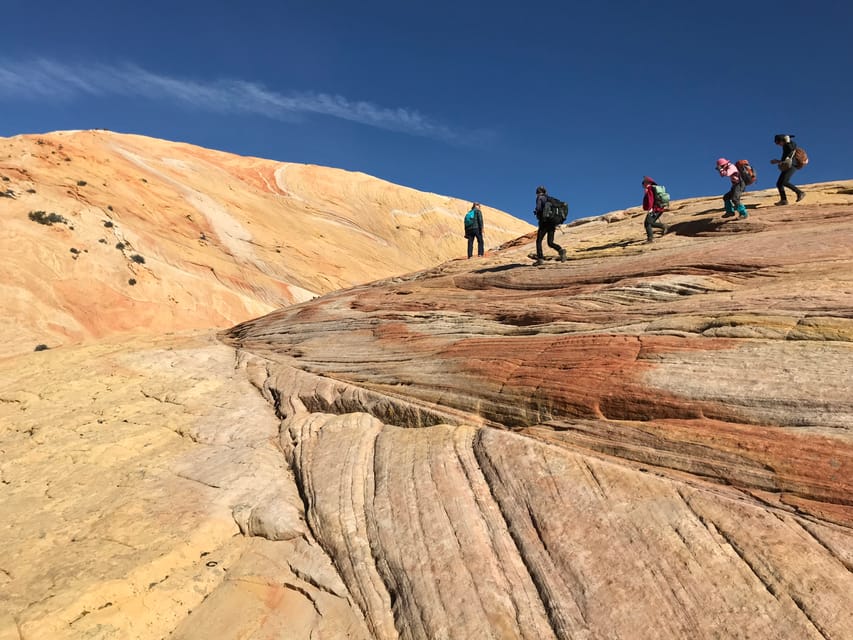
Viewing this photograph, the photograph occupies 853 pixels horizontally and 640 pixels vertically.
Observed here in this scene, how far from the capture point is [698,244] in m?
14.4

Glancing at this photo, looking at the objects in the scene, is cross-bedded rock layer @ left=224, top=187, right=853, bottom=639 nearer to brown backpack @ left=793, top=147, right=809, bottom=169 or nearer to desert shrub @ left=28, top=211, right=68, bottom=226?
brown backpack @ left=793, top=147, right=809, bottom=169

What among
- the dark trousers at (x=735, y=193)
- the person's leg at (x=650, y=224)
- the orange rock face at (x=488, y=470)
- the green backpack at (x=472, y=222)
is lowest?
the orange rock face at (x=488, y=470)

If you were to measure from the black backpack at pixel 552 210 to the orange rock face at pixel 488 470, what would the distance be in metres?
2.41

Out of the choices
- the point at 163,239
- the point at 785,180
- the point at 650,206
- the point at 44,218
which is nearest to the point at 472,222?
the point at 650,206

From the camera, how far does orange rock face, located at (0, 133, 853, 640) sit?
5.61m

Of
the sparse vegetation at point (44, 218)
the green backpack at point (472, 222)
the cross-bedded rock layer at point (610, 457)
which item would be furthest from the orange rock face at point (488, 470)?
the sparse vegetation at point (44, 218)

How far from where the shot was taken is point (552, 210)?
1628cm

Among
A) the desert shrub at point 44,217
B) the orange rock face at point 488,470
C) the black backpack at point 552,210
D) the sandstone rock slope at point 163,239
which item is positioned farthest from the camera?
the desert shrub at point 44,217

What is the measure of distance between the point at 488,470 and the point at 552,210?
10.7 meters

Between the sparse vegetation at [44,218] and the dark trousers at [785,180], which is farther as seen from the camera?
the sparse vegetation at [44,218]

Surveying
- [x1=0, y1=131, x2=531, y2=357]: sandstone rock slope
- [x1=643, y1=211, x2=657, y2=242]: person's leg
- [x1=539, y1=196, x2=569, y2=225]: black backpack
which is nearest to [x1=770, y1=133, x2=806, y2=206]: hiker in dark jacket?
[x1=643, y1=211, x2=657, y2=242]: person's leg

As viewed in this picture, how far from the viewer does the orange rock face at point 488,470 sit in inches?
221

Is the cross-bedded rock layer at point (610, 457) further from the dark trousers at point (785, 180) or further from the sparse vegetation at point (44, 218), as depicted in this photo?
the sparse vegetation at point (44, 218)

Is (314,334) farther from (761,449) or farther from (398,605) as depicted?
(761,449)
